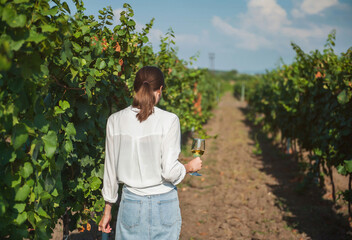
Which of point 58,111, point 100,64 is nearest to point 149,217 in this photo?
point 58,111

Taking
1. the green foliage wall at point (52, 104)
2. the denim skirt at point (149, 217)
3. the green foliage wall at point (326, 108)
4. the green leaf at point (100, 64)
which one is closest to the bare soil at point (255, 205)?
the green foliage wall at point (326, 108)

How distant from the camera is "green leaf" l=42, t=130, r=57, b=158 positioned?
5.51 ft

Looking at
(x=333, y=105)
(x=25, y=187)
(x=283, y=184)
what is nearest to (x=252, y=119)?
(x=283, y=184)

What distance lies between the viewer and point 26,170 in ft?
5.04

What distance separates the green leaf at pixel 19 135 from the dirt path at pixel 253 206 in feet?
11.5

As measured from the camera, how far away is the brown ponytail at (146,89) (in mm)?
1916

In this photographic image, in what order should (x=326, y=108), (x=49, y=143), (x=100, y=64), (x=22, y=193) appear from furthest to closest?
(x=326, y=108), (x=100, y=64), (x=49, y=143), (x=22, y=193)

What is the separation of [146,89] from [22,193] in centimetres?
91

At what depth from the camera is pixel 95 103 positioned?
2.72 m

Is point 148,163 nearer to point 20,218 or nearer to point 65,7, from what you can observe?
point 20,218

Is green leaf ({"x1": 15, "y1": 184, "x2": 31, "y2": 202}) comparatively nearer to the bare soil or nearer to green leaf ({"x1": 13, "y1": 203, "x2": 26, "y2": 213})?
green leaf ({"x1": 13, "y1": 203, "x2": 26, "y2": 213})

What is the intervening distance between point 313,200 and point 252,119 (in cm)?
1245

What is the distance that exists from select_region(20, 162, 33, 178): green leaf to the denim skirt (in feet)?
2.27

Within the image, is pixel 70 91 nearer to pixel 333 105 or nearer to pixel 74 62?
pixel 74 62
